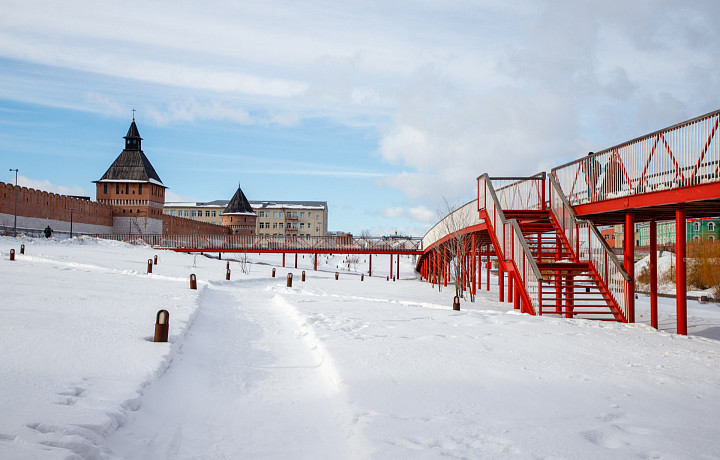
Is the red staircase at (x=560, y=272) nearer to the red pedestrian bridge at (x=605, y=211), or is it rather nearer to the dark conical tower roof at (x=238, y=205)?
the red pedestrian bridge at (x=605, y=211)

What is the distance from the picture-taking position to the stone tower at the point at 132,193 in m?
57.5

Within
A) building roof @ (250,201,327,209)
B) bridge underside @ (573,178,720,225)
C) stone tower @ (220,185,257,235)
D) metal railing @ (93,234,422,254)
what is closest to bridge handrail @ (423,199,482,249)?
bridge underside @ (573,178,720,225)

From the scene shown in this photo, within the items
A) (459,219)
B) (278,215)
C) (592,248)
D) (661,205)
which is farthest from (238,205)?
(661,205)

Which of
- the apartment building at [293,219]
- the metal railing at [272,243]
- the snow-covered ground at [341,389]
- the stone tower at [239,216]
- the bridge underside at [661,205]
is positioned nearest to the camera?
the snow-covered ground at [341,389]

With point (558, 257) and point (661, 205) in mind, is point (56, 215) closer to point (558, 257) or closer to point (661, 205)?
point (558, 257)

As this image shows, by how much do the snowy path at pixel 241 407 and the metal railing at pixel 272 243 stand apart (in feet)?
120

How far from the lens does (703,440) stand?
422cm

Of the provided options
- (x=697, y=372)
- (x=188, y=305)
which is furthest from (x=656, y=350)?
(x=188, y=305)

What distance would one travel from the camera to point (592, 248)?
537 inches

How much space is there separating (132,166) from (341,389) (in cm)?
6319

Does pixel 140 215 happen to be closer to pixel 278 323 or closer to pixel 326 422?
pixel 278 323

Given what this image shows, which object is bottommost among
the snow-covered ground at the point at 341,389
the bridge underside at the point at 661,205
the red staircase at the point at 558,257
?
the snow-covered ground at the point at 341,389

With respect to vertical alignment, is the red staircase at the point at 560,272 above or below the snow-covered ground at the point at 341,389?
above

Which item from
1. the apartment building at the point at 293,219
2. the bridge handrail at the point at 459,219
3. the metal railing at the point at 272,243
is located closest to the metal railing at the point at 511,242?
the bridge handrail at the point at 459,219
